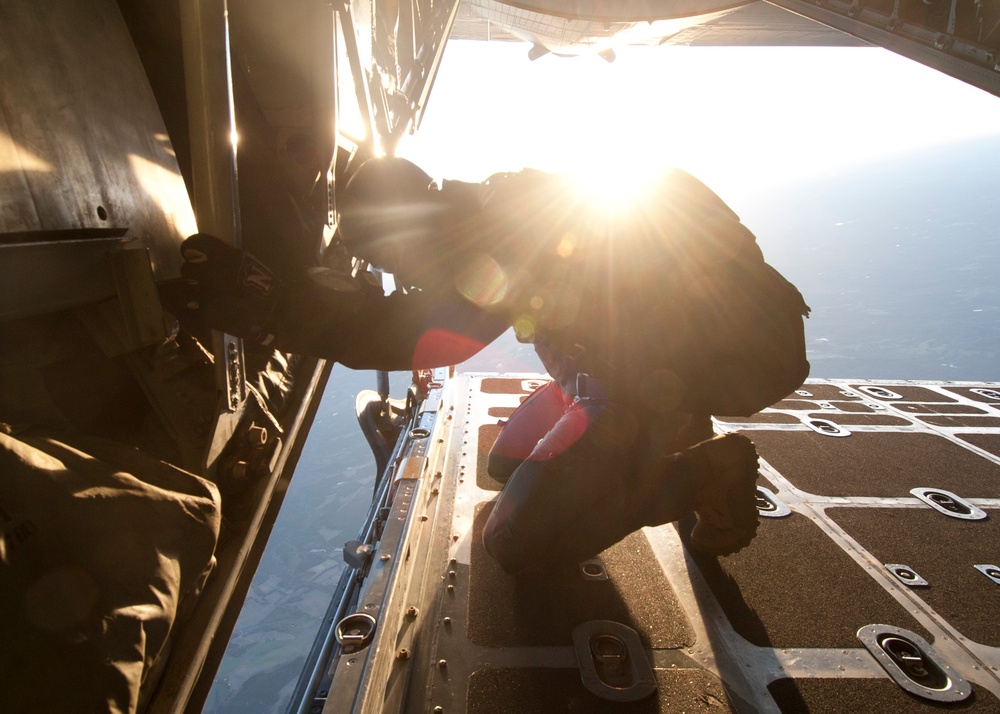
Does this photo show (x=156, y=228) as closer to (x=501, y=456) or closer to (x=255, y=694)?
(x=501, y=456)

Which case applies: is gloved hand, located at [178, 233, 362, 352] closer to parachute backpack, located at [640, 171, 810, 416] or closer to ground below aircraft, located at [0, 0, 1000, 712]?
ground below aircraft, located at [0, 0, 1000, 712]

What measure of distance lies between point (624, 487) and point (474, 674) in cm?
98

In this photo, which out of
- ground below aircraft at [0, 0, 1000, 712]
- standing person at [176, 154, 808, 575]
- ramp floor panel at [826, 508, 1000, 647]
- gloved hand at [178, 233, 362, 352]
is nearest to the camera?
ground below aircraft at [0, 0, 1000, 712]

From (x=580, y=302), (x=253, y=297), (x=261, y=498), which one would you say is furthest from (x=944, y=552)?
(x=253, y=297)

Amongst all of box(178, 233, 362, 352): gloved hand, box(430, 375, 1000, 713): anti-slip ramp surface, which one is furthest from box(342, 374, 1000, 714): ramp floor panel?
box(178, 233, 362, 352): gloved hand

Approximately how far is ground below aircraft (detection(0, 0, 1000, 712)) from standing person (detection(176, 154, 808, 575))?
0.40m

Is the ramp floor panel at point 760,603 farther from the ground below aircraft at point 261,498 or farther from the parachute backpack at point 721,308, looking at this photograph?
the parachute backpack at point 721,308

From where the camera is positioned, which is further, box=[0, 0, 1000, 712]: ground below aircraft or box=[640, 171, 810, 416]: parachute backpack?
box=[640, 171, 810, 416]: parachute backpack

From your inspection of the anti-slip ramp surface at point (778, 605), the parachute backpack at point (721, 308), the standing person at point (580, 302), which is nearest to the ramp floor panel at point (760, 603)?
the anti-slip ramp surface at point (778, 605)

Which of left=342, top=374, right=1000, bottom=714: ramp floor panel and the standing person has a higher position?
the standing person

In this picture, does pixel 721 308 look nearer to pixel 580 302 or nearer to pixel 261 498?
pixel 580 302

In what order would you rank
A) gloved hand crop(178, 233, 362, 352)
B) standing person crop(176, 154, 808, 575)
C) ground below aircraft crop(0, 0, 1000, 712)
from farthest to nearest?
standing person crop(176, 154, 808, 575) < gloved hand crop(178, 233, 362, 352) < ground below aircraft crop(0, 0, 1000, 712)

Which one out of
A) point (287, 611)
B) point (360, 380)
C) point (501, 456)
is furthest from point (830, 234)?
point (501, 456)

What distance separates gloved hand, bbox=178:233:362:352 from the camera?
4.44 ft
